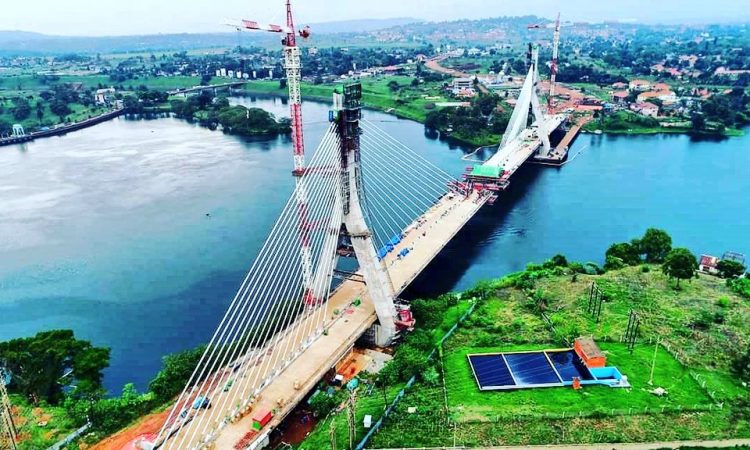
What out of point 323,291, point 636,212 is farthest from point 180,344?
point 636,212

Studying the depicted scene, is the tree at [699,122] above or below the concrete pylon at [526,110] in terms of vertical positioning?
below

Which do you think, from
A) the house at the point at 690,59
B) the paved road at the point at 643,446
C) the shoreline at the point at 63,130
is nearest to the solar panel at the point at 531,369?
the paved road at the point at 643,446

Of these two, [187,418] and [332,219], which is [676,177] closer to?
[332,219]

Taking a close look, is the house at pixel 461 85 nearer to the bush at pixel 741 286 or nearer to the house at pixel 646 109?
the house at pixel 646 109

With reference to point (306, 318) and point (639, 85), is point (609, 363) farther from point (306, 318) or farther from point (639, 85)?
point (639, 85)

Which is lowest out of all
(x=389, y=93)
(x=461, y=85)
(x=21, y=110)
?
(x=21, y=110)

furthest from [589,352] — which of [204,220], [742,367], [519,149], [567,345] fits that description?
[519,149]
